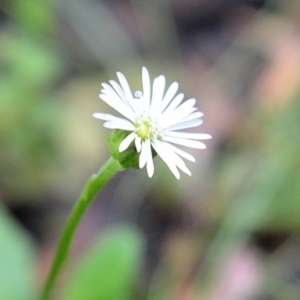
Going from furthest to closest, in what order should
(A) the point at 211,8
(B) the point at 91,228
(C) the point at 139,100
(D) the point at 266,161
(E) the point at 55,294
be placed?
(A) the point at 211,8
(D) the point at 266,161
(B) the point at 91,228
(E) the point at 55,294
(C) the point at 139,100

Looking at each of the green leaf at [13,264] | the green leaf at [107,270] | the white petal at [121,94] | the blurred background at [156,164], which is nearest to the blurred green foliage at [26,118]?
the blurred background at [156,164]

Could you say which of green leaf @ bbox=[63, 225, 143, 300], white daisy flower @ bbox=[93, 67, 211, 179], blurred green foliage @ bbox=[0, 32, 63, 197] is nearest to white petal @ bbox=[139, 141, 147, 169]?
white daisy flower @ bbox=[93, 67, 211, 179]

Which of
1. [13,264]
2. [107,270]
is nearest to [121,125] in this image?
[107,270]

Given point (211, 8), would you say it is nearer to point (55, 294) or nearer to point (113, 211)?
point (113, 211)

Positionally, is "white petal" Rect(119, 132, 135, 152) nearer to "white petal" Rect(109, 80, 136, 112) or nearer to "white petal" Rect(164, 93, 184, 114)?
"white petal" Rect(109, 80, 136, 112)

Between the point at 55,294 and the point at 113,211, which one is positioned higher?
the point at 113,211

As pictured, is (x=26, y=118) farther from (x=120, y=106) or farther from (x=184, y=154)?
(x=184, y=154)

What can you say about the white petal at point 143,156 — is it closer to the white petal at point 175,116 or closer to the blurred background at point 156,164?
the white petal at point 175,116

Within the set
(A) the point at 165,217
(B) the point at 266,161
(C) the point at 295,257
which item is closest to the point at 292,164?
(B) the point at 266,161
